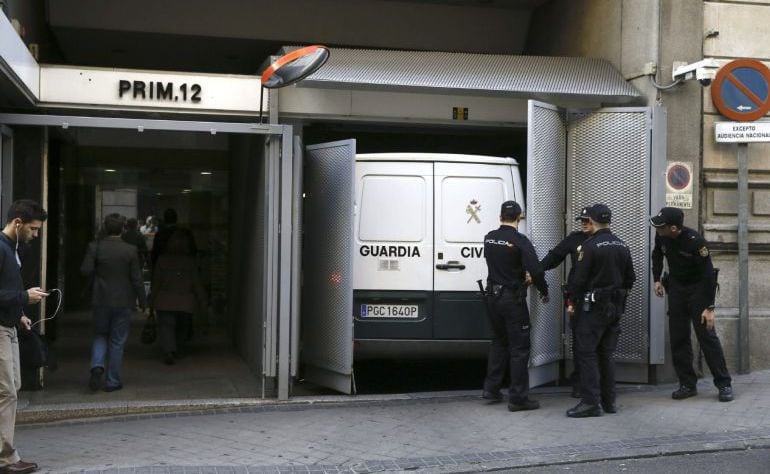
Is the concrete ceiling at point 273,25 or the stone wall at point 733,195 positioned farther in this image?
the concrete ceiling at point 273,25

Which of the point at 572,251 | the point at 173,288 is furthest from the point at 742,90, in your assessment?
the point at 173,288

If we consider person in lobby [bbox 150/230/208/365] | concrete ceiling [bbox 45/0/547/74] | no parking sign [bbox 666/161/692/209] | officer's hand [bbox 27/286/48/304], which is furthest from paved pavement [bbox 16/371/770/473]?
concrete ceiling [bbox 45/0/547/74]

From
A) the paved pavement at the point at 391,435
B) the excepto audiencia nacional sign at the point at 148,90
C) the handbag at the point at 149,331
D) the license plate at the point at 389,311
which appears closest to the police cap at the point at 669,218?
the paved pavement at the point at 391,435

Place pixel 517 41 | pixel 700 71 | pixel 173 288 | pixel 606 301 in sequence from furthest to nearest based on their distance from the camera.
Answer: pixel 517 41, pixel 173 288, pixel 700 71, pixel 606 301

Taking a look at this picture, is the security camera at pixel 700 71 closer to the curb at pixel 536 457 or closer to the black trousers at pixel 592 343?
the black trousers at pixel 592 343

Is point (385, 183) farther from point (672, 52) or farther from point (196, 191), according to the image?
point (196, 191)

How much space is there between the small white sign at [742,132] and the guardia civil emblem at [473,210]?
2507 millimetres

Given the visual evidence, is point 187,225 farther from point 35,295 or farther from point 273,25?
point 35,295

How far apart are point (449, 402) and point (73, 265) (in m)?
7.12

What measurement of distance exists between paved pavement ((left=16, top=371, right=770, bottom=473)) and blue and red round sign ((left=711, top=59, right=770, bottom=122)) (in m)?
2.69

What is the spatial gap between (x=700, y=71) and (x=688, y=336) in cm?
249

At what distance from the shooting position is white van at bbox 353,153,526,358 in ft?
26.6

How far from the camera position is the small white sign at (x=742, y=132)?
850 cm

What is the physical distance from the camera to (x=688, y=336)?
7.80 metres
